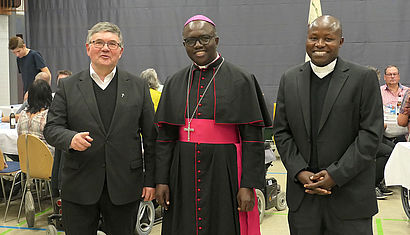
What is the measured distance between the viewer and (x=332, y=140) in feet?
8.11

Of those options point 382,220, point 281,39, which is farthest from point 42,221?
point 281,39

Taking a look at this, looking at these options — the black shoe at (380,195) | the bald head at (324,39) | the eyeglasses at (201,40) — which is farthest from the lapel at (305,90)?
the black shoe at (380,195)

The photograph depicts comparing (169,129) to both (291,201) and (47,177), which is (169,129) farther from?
(47,177)

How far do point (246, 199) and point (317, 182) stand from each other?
1.29ft

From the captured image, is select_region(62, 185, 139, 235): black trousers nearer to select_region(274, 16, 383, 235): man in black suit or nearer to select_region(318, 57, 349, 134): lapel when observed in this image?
select_region(274, 16, 383, 235): man in black suit

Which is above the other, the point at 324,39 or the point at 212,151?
the point at 324,39

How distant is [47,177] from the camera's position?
4.83 m

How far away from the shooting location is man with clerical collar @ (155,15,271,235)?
2645mm

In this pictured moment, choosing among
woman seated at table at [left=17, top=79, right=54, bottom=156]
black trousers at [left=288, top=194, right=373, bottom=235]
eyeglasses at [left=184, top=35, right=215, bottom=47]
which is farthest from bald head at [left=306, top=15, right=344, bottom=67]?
woman seated at table at [left=17, top=79, right=54, bottom=156]

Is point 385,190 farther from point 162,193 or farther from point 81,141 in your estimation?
point 81,141

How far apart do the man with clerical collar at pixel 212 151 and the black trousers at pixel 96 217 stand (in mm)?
293

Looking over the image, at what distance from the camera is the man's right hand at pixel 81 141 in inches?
101

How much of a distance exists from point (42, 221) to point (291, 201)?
11.1 ft

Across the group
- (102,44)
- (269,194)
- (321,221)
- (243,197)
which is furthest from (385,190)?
(102,44)
